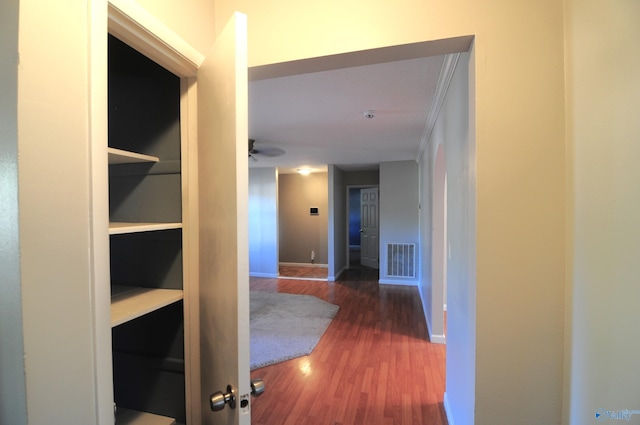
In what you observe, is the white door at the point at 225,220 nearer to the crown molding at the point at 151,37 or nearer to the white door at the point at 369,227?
the crown molding at the point at 151,37

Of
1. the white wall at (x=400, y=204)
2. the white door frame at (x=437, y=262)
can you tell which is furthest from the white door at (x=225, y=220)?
the white wall at (x=400, y=204)

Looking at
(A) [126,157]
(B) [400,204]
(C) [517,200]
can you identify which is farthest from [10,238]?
(B) [400,204]

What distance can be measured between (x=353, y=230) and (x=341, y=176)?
2.29 m

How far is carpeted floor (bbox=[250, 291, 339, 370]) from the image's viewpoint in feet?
9.47

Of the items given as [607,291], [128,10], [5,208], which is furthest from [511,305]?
[128,10]

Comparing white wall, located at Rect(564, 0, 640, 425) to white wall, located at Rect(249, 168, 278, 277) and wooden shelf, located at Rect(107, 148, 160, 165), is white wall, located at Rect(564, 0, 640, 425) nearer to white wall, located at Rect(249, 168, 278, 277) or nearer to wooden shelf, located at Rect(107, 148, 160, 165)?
wooden shelf, located at Rect(107, 148, 160, 165)

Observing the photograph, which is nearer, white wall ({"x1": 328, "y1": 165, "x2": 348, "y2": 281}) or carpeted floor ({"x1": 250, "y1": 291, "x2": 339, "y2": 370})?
carpeted floor ({"x1": 250, "y1": 291, "x2": 339, "y2": 370})

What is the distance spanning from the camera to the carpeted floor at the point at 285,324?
2887mm

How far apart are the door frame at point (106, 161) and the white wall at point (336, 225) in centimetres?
467

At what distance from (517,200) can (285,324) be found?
10.8 feet

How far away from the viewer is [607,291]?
0.70 metres

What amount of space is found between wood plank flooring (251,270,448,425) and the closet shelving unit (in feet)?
3.27

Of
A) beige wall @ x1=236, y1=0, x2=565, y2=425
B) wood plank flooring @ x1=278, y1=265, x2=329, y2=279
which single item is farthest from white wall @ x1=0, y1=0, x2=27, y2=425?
wood plank flooring @ x1=278, y1=265, x2=329, y2=279

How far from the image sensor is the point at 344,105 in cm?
236
